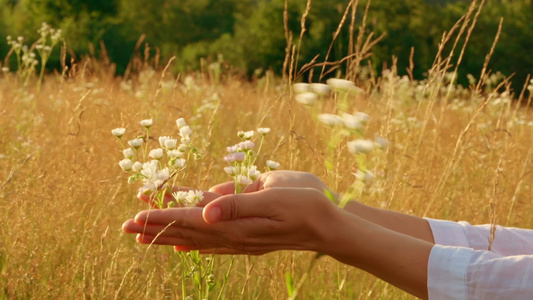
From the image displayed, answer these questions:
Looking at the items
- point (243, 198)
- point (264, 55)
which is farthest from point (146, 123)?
point (264, 55)

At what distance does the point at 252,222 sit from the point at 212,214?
88mm

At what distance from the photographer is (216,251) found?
1128mm

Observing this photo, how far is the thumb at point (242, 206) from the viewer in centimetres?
87

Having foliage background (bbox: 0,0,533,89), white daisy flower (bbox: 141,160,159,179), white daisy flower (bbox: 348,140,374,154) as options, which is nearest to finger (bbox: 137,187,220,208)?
white daisy flower (bbox: 141,160,159,179)

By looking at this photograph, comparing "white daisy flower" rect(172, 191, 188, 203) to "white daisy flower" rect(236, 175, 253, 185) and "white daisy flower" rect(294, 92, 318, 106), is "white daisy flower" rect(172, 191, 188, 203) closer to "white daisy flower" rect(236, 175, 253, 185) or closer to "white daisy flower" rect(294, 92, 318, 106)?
"white daisy flower" rect(236, 175, 253, 185)

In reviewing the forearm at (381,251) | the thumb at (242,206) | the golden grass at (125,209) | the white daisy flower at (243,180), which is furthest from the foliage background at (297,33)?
the thumb at (242,206)

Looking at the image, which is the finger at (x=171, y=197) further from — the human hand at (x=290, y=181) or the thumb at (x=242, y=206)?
the thumb at (x=242, y=206)

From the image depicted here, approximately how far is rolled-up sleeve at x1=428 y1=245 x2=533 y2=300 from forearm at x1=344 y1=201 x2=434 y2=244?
316mm

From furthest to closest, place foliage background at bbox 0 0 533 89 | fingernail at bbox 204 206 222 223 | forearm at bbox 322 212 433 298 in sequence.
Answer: foliage background at bbox 0 0 533 89 < forearm at bbox 322 212 433 298 < fingernail at bbox 204 206 222 223

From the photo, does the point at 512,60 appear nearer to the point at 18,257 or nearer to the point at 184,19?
the point at 184,19

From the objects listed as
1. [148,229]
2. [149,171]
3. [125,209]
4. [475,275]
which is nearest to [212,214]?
[148,229]

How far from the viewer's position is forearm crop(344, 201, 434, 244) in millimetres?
1340

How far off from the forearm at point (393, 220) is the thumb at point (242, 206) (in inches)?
17.6

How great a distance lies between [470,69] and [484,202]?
22623 millimetres
